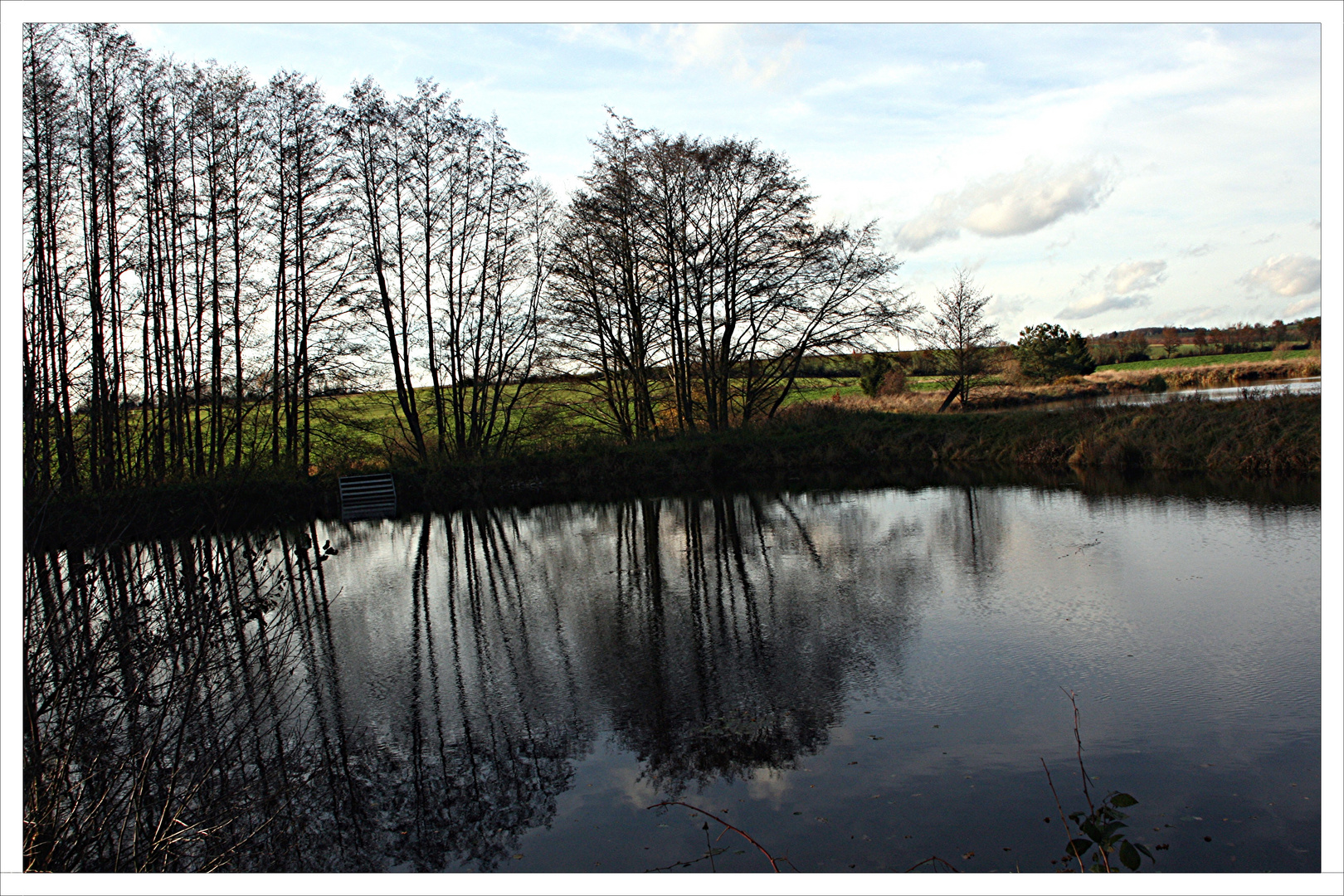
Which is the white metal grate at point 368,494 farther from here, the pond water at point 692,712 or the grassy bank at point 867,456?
the pond water at point 692,712

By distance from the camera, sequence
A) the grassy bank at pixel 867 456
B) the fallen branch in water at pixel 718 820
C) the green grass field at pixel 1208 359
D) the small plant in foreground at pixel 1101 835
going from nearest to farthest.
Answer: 1. the small plant in foreground at pixel 1101 835
2. the fallen branch in water at pixel 718 820
3. the grassy bank at pixel 867 456
4. the green grass field at pixel 1208 359

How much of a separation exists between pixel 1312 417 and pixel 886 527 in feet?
34.0

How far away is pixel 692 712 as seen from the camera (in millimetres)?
6098

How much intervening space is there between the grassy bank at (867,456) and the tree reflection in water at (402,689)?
31.1 feet

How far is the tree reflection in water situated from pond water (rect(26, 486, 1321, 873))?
4 cm

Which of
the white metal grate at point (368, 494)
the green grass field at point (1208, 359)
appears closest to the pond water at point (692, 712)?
the white metal grate at point (368, 494)

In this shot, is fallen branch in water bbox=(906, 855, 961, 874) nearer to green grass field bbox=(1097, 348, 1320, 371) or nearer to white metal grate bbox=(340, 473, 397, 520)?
white metal grate bbox=(340, 473, 397, 520)

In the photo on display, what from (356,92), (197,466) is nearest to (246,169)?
(356,92)

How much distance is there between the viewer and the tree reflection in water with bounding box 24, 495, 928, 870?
159 inches

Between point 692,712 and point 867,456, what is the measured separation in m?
20.4

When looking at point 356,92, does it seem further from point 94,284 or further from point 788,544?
point 788,544

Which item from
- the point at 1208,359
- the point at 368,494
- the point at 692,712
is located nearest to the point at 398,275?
the point at 368,494

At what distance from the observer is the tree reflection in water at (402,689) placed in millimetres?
4035

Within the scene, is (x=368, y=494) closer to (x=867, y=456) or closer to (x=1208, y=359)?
(x=867, y=456)
